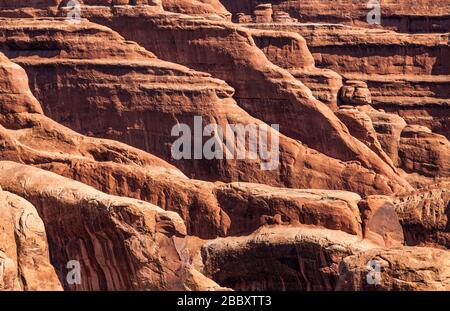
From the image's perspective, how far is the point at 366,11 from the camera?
293 ft

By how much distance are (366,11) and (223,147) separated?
66.4 ft

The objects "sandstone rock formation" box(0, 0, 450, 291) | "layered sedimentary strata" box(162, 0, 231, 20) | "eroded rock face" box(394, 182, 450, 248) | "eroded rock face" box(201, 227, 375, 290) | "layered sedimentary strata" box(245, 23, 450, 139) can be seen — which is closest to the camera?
"sandstone rock formation" box(0, 0, 450, 291)

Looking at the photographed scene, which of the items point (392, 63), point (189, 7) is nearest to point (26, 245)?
point (189, 7)

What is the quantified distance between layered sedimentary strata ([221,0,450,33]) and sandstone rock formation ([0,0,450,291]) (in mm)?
88

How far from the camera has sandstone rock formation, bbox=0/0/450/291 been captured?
5475 cm

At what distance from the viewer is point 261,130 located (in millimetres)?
71938

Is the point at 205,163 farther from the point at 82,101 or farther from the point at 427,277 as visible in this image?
the point at 427,277

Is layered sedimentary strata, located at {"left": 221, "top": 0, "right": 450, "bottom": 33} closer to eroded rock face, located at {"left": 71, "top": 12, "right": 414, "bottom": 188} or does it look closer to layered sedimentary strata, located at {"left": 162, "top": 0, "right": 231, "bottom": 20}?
layered sedimentary strata, located at {"left": 162, "top": 0, "right": 231, "bottom": 20}

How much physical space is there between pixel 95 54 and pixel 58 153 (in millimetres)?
8189

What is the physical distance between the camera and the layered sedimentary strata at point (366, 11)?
88.2 metres

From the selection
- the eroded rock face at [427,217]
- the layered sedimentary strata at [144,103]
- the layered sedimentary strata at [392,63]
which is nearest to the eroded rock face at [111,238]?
the eroded rock face at [427,217]

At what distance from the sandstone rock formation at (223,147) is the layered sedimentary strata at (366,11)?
9cm

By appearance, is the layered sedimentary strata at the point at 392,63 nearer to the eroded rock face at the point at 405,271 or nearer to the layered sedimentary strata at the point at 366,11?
the layered sedimentary strata at the point at 366,11

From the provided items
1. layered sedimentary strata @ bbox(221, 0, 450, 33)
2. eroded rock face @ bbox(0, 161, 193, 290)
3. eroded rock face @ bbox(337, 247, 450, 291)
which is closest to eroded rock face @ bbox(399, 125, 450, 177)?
layered sedimentary strata @ bbox(221, 0, 450, 33)
